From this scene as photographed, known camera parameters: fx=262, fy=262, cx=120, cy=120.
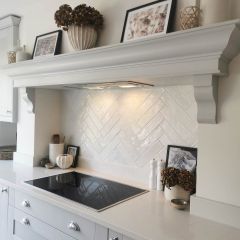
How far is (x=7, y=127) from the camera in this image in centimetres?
323

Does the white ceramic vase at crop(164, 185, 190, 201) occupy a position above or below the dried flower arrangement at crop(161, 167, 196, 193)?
below

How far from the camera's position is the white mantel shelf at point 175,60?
3.70ft

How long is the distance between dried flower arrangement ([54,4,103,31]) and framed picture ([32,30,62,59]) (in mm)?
324

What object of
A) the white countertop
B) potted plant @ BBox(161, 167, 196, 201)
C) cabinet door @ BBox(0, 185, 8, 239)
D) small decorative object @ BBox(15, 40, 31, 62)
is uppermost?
small decorative object @ BBox(15, 40, 31, 62)

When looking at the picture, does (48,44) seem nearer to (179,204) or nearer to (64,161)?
(64,161)

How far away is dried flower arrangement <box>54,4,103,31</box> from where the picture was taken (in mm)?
1667

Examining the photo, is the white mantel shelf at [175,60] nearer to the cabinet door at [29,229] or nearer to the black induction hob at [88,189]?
the black induction hob at [88,189]

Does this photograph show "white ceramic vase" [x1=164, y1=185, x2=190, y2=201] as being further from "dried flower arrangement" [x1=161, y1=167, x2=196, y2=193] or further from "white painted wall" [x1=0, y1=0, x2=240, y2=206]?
"white painted wall" [x1=0, y1=0, x2=240, y2=206]

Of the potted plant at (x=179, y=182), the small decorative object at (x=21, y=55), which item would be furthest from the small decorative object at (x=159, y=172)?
the small decorative object at (x=21, y=55)

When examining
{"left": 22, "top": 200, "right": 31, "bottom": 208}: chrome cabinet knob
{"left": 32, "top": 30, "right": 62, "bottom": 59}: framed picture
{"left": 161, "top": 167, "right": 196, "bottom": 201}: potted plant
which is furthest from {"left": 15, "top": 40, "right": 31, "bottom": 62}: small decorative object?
{"left": 161, "top": 167, "right": 196, "bottom": 201}: potted plant

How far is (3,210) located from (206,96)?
1718mm

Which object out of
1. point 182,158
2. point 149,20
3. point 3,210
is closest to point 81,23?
point 149,20

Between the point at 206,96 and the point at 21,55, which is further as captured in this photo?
the point at 21,55

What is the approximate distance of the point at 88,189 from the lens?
5.83 ft
